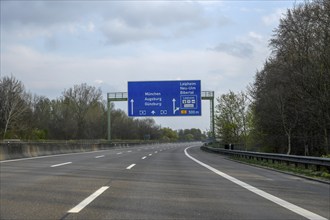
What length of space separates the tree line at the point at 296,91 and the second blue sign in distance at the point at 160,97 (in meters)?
7.92

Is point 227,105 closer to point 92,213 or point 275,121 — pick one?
point 275,121

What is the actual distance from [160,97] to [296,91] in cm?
1510

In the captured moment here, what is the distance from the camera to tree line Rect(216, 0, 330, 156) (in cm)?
2847

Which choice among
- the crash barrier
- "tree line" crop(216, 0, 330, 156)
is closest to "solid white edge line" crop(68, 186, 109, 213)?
the crash barrier

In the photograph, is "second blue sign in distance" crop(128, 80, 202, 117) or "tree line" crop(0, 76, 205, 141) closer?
"second blue sign in distance" crop(128, 80, 202, 117)

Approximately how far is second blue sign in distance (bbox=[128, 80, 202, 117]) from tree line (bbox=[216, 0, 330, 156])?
7921 mm

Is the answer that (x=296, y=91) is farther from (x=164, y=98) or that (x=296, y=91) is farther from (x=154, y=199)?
(x=154, y=199)

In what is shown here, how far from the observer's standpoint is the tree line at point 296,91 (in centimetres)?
2847

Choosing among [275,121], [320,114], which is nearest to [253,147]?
[275,121]

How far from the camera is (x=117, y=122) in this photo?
124562 mm

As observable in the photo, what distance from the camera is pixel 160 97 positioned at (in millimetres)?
42656

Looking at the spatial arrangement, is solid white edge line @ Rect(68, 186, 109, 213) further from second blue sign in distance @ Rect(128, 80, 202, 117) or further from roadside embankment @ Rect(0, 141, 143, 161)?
second blue sign in distance @ Rect(128, 80, 202, 117)

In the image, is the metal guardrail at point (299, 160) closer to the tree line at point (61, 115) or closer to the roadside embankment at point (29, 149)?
the roadside embankment at point (29, 149)

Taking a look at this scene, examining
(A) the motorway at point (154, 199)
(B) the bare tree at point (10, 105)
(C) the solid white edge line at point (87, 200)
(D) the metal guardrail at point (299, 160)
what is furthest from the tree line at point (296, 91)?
(B) the bare tree at point (10, 105)
